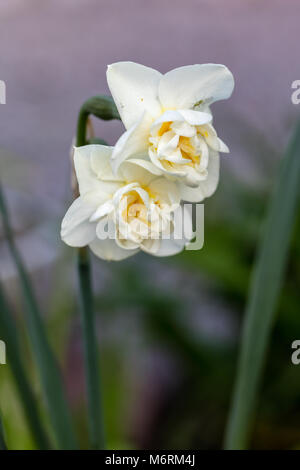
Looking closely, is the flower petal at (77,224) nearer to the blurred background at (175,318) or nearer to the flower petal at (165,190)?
the flower petal at (165,190)

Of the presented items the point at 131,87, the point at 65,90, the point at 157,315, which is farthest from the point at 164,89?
the point at 65,90

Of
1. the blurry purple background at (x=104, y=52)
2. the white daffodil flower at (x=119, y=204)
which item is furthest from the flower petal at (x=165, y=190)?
the blurry purple background at (x=104, y=52)

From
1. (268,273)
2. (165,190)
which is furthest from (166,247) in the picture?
(268,273)

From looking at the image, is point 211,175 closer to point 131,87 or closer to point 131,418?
point 131,87

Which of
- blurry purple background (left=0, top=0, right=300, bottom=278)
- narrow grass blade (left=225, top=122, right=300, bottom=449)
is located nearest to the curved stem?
narrow grass blade (left=225, top=122, right=300, bottom=449)

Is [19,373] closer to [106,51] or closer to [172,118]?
[172,118]

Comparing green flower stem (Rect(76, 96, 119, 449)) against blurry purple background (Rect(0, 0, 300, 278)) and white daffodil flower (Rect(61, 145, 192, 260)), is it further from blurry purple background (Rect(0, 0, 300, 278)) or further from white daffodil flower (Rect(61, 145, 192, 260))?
blurry purple background (Rect(0, 0, 300, 278))
